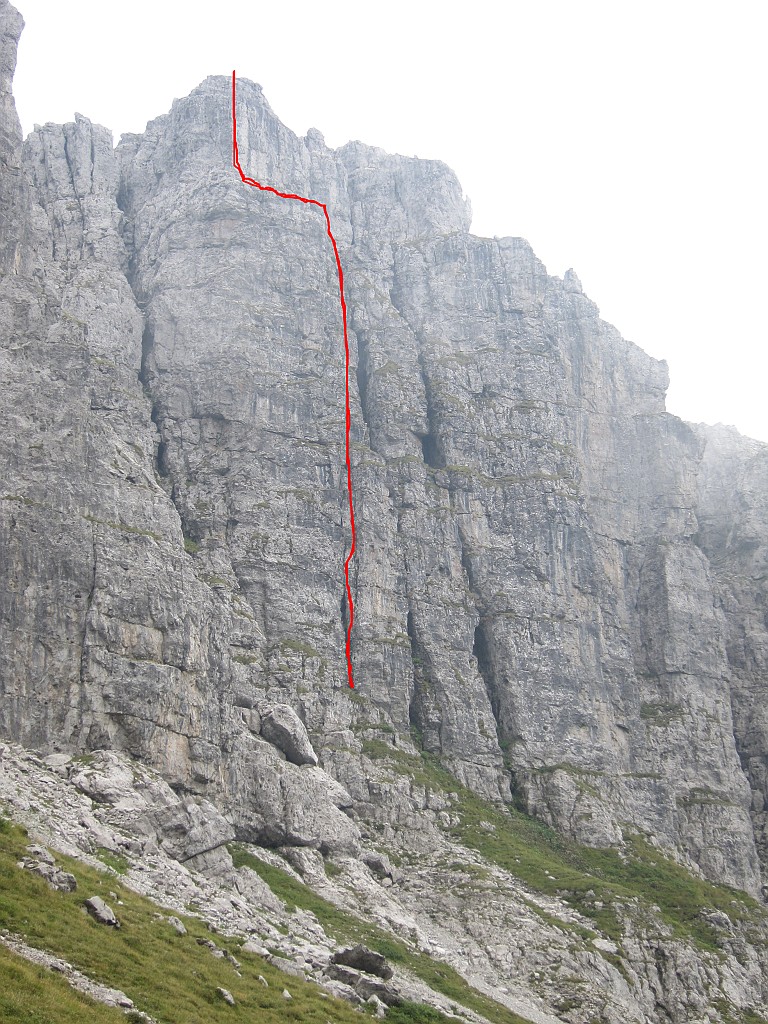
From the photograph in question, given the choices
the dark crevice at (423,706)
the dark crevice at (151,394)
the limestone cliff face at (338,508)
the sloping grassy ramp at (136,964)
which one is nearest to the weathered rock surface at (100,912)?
the sloping grassy ramp at (136,964)

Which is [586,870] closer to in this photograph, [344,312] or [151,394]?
[151,394]

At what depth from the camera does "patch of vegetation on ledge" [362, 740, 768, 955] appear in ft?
278

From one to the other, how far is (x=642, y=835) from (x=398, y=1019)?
55.2 meters

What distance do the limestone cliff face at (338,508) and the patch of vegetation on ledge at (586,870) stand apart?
8.85 ft

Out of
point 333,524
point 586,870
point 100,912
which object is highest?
point 333,524

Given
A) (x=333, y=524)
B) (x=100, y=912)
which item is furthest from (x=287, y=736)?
(x=100, y=912)

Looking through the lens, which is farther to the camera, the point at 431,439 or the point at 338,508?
the point at 431,439

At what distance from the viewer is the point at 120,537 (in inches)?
3258

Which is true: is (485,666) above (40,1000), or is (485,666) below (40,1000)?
above

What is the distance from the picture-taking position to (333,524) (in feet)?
368

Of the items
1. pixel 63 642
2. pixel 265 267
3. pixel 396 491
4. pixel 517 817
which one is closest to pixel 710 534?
pixel 396 491

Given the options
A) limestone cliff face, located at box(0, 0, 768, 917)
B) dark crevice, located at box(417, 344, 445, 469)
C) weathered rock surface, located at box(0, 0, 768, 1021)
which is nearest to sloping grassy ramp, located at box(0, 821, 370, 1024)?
weathered rock surface, located at box(0, 0, 768, 1021)

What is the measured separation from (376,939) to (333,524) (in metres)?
51.4

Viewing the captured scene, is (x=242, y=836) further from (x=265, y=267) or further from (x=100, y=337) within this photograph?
(x=265, y=267)
